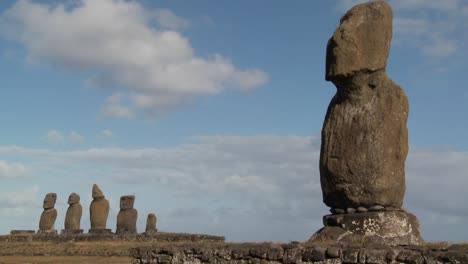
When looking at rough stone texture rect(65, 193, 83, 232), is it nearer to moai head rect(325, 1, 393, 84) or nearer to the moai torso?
the moai torso

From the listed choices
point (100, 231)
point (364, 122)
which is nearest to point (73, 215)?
point (100, 231)

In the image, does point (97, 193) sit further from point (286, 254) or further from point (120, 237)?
point (286, 254)

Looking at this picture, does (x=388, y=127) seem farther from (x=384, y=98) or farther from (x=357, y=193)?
(x=357, y=193)

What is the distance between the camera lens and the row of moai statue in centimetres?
3800

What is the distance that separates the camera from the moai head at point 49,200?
42.4 meters

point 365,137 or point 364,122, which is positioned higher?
point 364,122

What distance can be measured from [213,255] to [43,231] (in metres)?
35.1

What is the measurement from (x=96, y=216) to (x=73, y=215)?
117 inches

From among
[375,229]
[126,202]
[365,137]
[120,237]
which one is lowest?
[375,229]

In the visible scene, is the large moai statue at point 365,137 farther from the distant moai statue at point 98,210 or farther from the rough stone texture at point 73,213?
the rough stone texture at point 73,213

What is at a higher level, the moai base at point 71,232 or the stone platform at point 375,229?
the moai base at point 71,232

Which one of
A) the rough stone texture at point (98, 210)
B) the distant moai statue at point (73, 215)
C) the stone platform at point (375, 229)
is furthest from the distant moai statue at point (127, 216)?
the stone platform at point (375, 229)

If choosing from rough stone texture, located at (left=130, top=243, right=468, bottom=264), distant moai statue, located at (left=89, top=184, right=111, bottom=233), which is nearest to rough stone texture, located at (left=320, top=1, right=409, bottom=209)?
rough stone texture, located at (left=130, top=243, right=468, bottom=264)

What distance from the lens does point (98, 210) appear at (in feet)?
130
